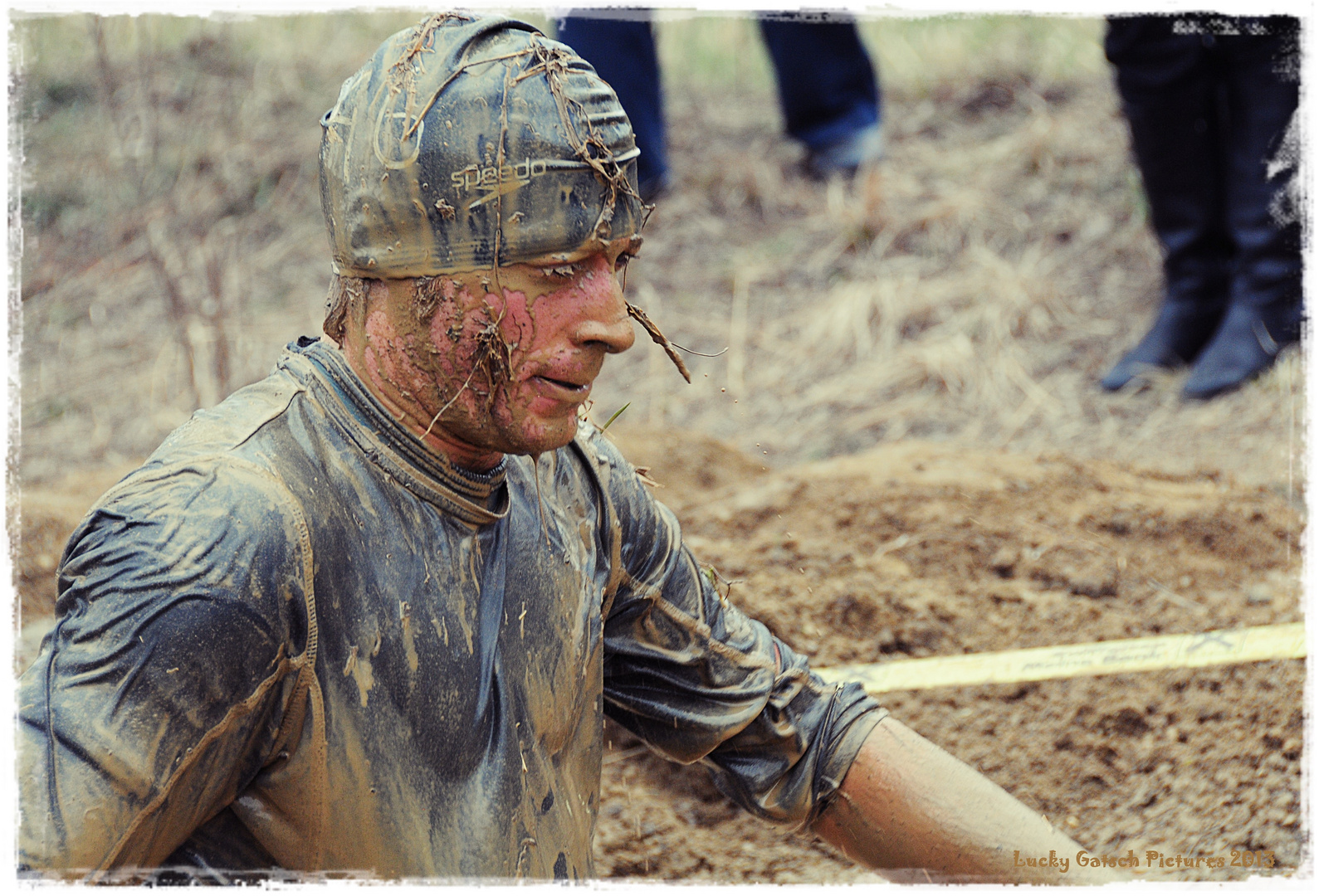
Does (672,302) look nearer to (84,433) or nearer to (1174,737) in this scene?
(84,433)

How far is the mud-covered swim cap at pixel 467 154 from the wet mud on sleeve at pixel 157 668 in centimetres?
35

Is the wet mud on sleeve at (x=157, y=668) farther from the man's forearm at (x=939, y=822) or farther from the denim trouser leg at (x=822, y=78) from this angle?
the denim trouser leg at (x=822, y=78)

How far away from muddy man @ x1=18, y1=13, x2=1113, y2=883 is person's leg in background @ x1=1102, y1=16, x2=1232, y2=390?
162 inches

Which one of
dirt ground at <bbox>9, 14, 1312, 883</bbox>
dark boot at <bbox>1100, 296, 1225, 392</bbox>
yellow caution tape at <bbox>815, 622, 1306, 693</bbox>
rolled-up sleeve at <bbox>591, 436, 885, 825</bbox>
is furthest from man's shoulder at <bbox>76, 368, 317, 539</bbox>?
dark boot at <bbox>1100, 296, 1225, 392</bbox>

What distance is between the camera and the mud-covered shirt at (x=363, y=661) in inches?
56.3

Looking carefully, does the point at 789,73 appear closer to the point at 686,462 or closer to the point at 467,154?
the point at 686,462

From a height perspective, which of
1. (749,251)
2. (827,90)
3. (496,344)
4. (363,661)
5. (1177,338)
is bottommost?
(1177,338)

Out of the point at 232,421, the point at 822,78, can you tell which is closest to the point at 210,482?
the point at 232,421

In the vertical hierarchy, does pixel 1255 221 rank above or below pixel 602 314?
below

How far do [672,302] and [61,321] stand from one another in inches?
115

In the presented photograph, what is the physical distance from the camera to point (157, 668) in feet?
4.69

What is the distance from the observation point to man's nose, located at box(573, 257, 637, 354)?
1692 mm

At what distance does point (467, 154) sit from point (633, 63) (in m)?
4.71

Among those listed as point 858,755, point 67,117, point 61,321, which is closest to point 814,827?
point 858,755
